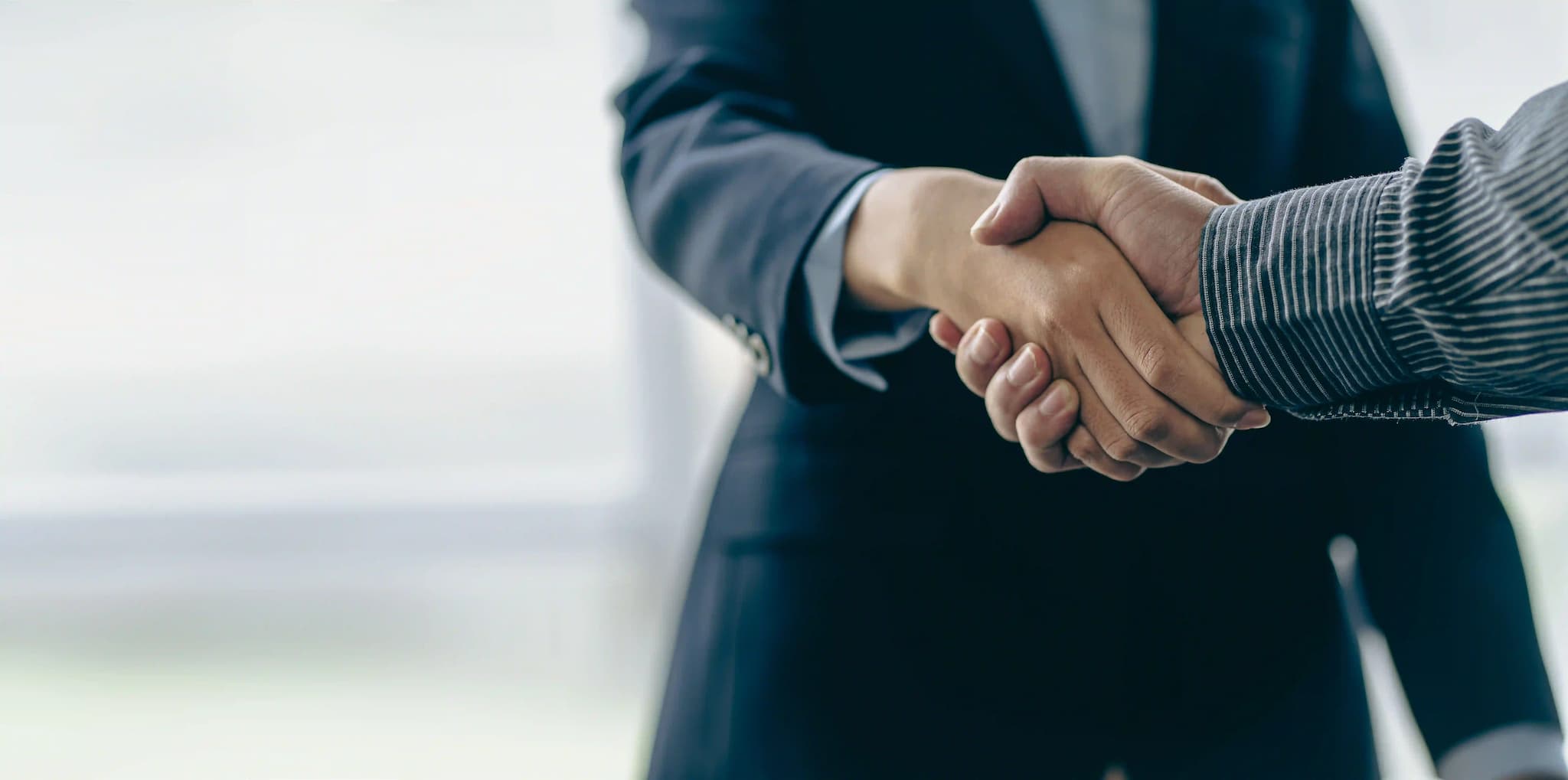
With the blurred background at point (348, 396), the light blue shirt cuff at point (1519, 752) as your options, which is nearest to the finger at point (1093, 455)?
the light blue shirt cuff at point (1519, 752)

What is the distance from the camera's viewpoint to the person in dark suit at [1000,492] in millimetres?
583

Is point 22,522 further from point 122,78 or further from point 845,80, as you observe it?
point 845,80

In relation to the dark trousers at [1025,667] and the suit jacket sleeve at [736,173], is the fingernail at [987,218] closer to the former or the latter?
the suit jacket sleeve at [736,173]

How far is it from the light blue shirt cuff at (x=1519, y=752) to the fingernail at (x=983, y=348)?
42cm

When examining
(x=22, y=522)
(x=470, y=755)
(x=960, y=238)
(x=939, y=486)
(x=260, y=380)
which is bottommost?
(x=470, y=755)

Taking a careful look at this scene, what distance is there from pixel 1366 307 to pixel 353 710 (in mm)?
1878

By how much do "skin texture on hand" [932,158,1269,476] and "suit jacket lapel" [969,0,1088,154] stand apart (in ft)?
0.29

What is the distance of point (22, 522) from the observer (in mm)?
1896

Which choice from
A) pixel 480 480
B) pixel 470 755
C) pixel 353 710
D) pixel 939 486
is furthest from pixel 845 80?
pixel 353 710

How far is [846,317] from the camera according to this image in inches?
22.2

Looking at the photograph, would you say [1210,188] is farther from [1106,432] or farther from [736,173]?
[736,173]

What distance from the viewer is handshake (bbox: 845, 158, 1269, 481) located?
47cm

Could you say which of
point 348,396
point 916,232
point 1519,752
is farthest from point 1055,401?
point 348,396

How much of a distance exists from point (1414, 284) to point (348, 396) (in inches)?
70.3
